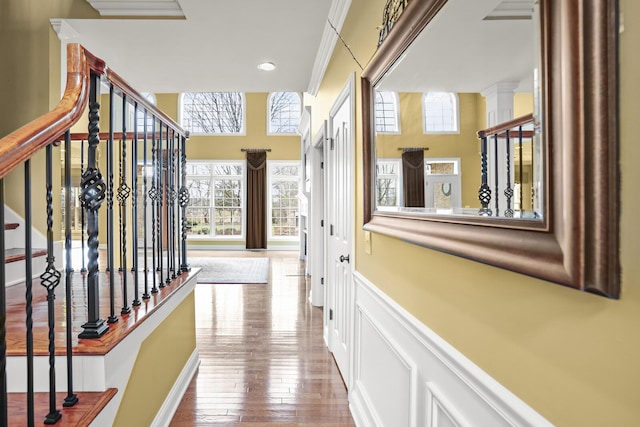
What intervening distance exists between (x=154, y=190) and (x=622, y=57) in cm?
212

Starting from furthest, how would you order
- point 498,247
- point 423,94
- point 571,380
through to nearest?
point 423,94, point 498,247, point 571,380

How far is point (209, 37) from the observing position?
3.14m

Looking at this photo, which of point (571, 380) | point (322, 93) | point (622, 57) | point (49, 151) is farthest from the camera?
point (322, 93)

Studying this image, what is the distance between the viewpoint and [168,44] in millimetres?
3314

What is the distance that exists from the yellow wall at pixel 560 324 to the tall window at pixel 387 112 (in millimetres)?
567

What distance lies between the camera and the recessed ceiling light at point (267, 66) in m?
3.73

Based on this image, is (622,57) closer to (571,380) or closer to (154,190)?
(571,380)

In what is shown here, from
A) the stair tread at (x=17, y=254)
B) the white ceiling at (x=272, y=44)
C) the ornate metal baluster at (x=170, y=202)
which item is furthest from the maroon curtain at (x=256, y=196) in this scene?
the ornate metal baluster at (x=170, y=202)

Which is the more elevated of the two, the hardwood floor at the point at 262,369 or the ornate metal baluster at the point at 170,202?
the ornate metal baluster at the point at 170,202

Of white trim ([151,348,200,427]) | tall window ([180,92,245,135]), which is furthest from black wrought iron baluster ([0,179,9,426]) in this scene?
tall window ([180,92,245,135])

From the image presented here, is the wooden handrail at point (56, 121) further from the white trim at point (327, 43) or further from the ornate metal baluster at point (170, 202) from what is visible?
the white trim at point (327, 43)

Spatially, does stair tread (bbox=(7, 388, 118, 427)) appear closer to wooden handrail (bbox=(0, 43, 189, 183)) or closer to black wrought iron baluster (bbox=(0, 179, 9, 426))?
black wrought iron baluster (bbox=(0, 179, 9, 426))

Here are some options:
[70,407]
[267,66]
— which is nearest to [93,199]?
[70,407]

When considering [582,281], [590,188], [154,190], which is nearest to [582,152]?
[590,188]
